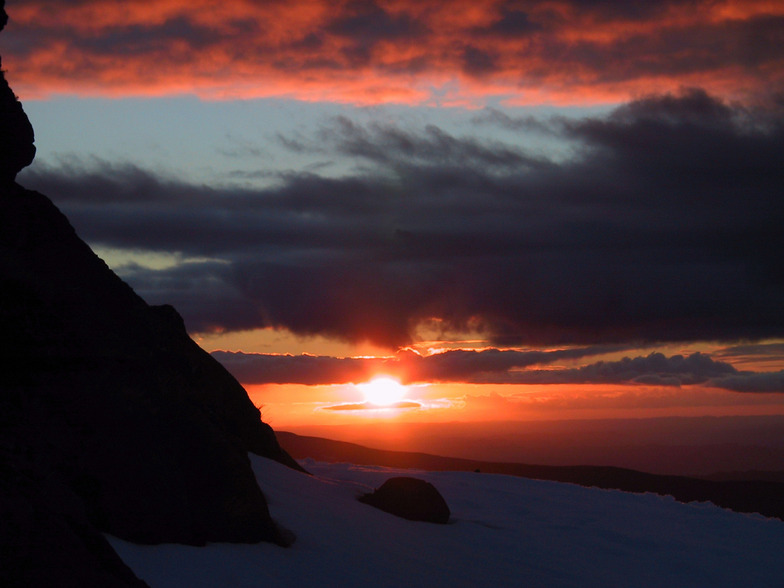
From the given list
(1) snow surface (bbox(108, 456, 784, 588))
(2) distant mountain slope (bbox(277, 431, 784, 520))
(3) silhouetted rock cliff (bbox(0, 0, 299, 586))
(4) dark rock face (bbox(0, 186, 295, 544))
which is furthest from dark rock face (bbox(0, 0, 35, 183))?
(2) distant mountain slope (bbox(277, 431, 784, 520))

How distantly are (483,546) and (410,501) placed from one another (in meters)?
1.52

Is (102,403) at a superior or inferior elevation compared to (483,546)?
superior

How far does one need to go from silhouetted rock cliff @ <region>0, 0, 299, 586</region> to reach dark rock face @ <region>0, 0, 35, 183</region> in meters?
0.01

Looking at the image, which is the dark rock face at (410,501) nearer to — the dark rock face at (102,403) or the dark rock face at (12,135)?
the dark rock face at (102,403)

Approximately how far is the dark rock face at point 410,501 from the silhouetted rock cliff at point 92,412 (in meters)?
3.85

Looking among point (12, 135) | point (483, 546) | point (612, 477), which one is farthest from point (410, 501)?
point (612, 477)

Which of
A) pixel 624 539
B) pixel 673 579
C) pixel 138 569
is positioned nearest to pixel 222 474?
pixel 138 569

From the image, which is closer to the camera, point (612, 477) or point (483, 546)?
point (483, 546)

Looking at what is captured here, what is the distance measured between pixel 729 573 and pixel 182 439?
A: 400 inches

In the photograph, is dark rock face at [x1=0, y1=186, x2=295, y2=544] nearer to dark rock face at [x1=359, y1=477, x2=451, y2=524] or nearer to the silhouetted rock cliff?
the silhouetted rock cliff

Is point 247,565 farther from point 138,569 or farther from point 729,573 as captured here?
point 729,573

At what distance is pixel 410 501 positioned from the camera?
14.2 m

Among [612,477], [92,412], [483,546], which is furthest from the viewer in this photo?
[612,477]

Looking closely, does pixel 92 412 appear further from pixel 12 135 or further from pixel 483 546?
pixel 483 546
